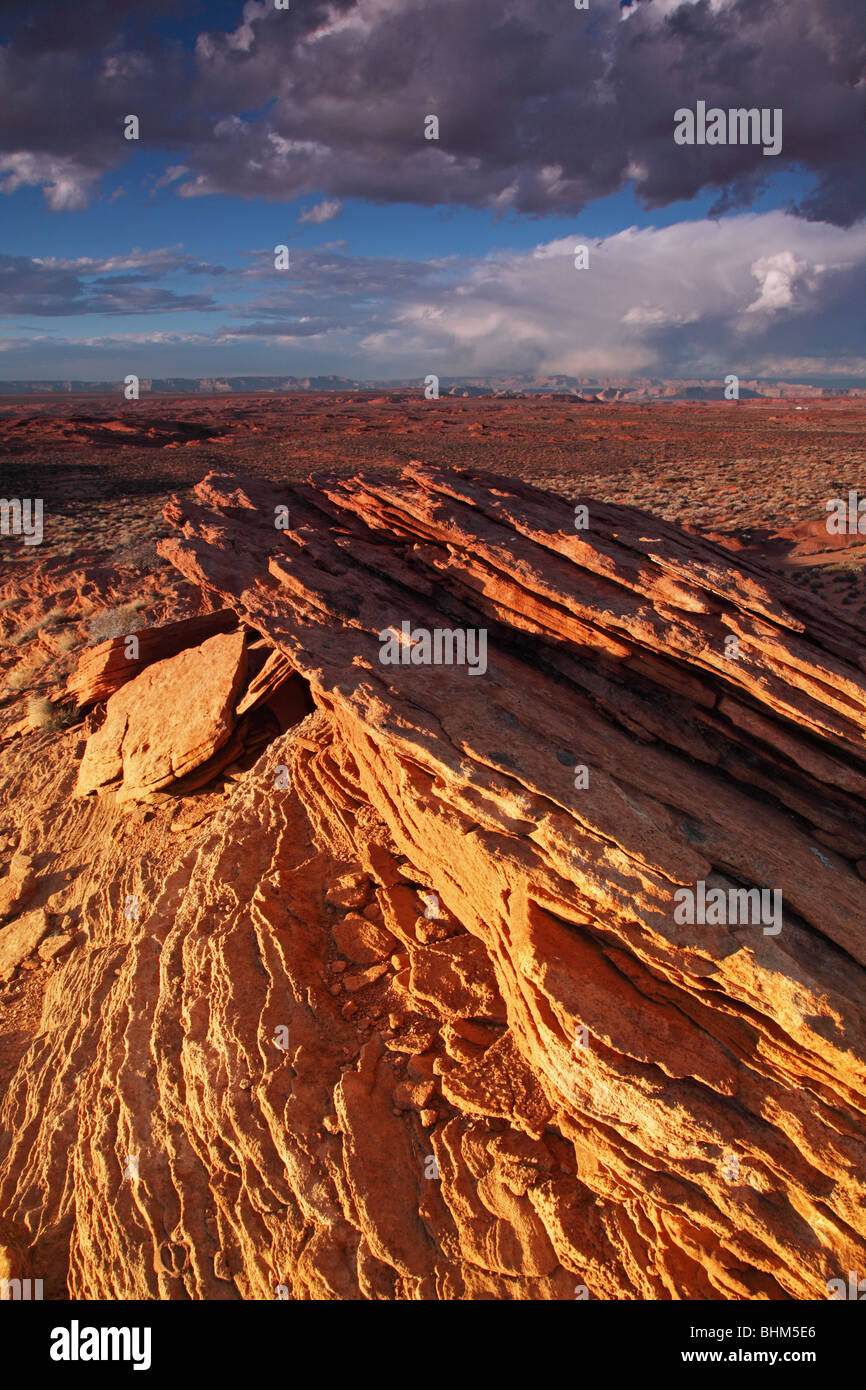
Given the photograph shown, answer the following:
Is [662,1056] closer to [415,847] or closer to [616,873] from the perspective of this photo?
[616,873]

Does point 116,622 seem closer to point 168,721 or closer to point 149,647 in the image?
point 149,647

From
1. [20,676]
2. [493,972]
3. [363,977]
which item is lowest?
[363,977]

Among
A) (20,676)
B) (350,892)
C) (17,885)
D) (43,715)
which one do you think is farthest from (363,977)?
(20,676)

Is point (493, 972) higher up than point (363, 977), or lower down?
higher up

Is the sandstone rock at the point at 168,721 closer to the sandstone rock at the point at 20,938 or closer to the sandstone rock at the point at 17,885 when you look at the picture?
the sandstone rock at the point at 17,885

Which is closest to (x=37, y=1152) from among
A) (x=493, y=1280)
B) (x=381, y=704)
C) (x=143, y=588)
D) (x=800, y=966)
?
(x=493, y=1280)

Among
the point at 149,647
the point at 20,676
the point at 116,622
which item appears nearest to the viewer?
the point at 149,647

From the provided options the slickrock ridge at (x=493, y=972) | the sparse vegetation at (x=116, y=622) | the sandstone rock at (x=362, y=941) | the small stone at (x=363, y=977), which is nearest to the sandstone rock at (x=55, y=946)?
the slickrock ridge at (x=493, y=972)
